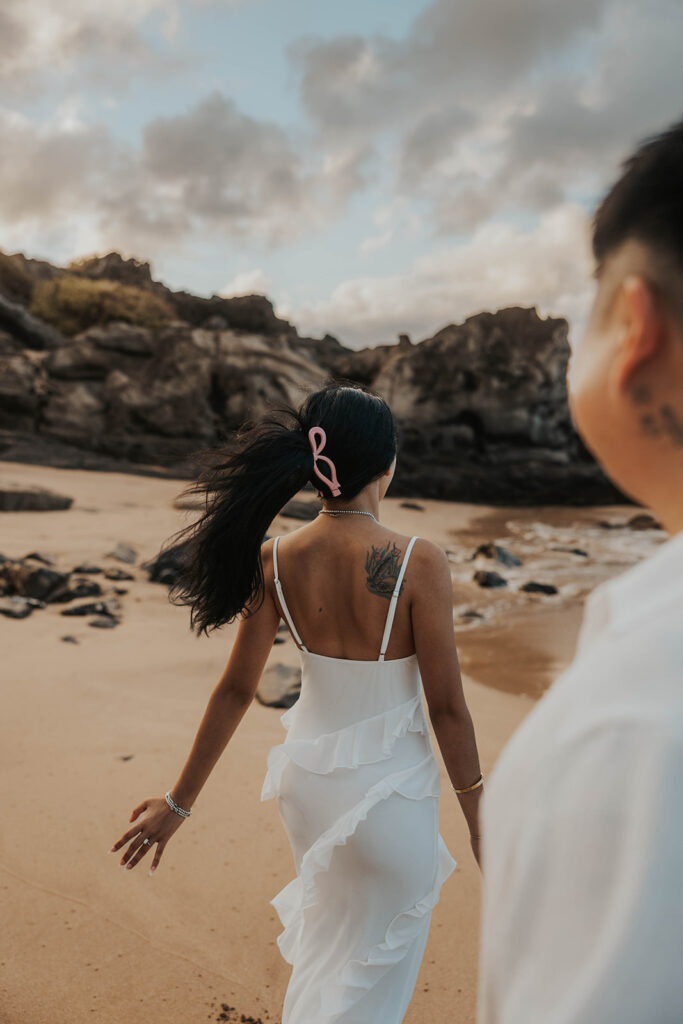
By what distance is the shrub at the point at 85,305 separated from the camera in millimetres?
24953

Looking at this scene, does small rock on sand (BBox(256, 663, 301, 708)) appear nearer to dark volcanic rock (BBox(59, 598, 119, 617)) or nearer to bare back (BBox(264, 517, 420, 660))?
dark volcanic rock (BBox(59, 598, 119, 617))

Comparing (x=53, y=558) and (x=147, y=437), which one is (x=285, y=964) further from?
(x=147, y=437)

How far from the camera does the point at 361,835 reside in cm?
178

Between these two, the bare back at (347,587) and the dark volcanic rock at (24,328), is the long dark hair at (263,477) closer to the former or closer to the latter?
the bare back at (347,587)

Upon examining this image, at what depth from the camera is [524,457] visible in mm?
19469

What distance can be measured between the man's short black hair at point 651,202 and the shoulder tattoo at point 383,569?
3.83 feet

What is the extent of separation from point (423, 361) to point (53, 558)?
573 inches

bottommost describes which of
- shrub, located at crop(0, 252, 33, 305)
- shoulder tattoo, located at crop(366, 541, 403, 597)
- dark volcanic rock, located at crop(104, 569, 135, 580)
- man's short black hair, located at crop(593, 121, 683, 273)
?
dark volcanic rock, located at crop(104, 569, 135, 580)

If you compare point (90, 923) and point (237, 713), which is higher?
point (237, 713)

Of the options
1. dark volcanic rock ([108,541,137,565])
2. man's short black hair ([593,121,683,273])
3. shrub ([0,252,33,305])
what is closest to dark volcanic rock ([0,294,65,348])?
shrub ([0,252,33,305])

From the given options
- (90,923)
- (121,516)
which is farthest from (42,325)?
(90,923)

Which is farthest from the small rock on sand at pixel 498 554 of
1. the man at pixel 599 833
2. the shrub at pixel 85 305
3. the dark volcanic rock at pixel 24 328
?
the shrub at pixel 85 305

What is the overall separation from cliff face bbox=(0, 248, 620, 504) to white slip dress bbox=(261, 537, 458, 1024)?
46.7ft

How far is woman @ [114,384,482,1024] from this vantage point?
182cm
